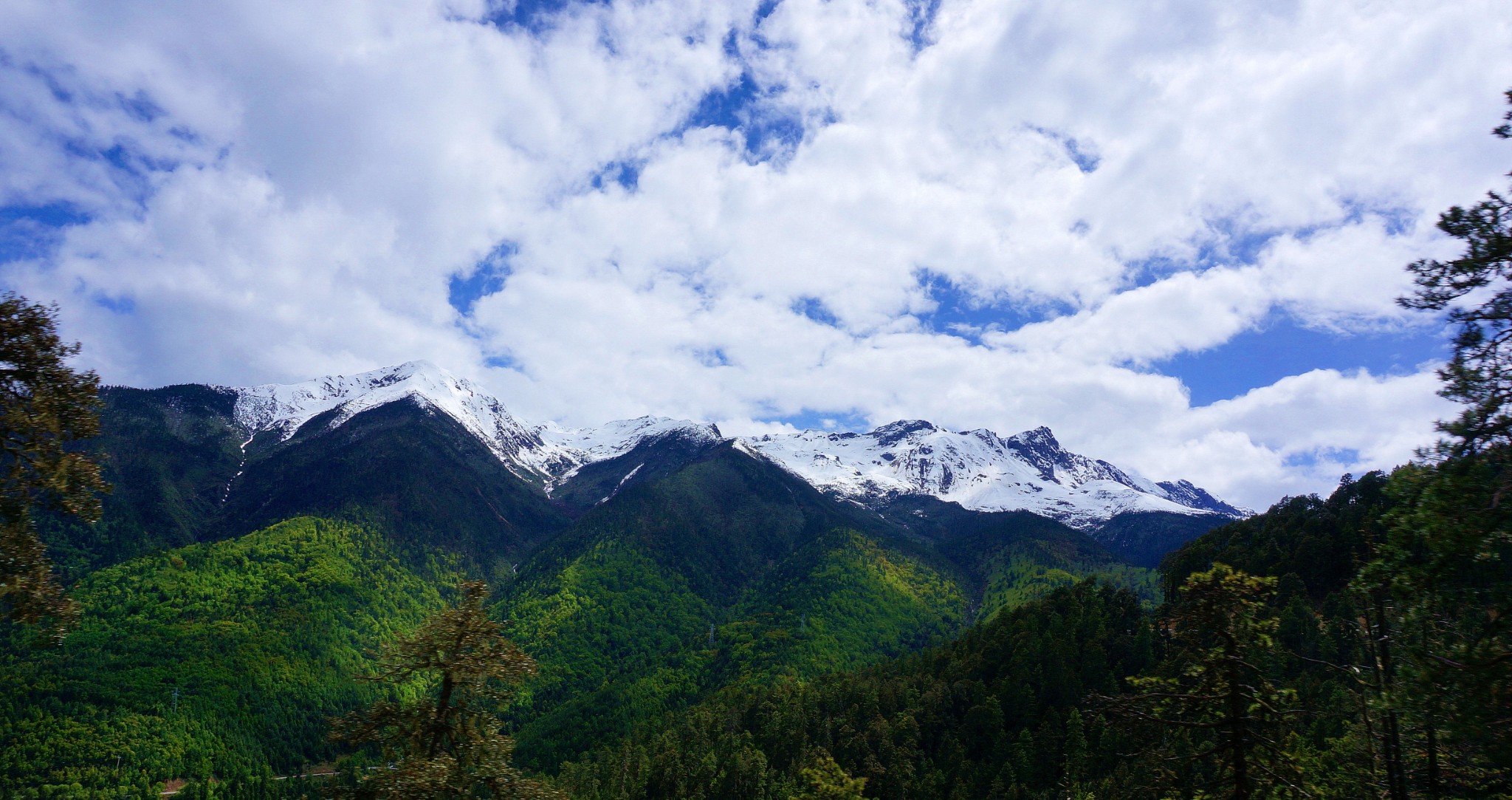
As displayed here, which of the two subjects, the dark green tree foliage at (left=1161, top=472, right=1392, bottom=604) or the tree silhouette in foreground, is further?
the dark green tree foliage at (left=1161, top=472, right=1392, bottom=604)

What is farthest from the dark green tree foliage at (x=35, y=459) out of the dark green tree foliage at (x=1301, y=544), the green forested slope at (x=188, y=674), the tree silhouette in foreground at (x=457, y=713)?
the green forested slope at (x=188, y=674)

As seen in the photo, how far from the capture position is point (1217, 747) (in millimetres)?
12016

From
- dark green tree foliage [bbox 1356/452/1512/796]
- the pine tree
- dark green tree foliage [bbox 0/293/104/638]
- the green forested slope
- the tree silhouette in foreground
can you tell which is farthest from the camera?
the green forested slope

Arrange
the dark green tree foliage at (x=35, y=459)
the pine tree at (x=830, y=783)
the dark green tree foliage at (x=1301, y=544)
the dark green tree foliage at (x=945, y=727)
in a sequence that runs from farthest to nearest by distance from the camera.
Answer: the dark green tree foliage at (x=1301, y=544)
the dark green tree foliage at (x=945, y=727)
the pine tree at (x=830, y=783)
the dark green tree foliage at (x=35, y=459)

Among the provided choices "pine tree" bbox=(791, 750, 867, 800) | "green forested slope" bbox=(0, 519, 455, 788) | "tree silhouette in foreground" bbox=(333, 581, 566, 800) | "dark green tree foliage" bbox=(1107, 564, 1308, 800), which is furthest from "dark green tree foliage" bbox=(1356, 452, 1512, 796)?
"green forested slope" bbox=(0, 519, 455, 788)

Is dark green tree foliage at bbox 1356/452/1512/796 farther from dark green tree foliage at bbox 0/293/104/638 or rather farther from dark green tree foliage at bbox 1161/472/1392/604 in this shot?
dark green tree foliage at bbox 1161/472/1392/604

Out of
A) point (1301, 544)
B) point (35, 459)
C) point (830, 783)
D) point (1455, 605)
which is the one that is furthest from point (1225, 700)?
point (1301, 544)

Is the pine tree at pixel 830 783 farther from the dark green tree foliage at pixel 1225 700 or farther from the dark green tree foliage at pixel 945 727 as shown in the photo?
the dark green tree foliage at pixel 945 727

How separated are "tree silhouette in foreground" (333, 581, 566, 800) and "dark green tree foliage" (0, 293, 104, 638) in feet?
19.5

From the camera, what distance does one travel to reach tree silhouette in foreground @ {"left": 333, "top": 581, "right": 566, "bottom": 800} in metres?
14.4

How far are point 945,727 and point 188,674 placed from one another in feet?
541

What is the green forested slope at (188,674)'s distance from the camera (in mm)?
120750

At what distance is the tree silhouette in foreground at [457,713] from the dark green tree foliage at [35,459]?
596 centimetres

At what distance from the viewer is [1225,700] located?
12641mm
